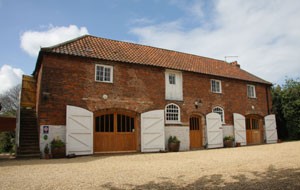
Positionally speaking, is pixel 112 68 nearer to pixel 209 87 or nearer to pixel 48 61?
pixel 48 61

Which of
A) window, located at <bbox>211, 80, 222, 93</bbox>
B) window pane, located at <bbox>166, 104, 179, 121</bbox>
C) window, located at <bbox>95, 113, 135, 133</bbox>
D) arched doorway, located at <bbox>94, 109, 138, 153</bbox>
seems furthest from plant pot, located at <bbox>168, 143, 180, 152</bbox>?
window, located at <bbox>211, 80, 222, 93</bbox>

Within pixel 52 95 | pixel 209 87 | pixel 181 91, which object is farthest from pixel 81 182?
pixel 209 87

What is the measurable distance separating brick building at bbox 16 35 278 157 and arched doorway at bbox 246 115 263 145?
12 cm

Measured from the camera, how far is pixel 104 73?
1485cm

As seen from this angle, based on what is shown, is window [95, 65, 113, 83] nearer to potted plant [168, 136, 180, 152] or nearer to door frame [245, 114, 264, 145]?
potted plant [168, 136, 180, 152]

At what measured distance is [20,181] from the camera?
6848 mm

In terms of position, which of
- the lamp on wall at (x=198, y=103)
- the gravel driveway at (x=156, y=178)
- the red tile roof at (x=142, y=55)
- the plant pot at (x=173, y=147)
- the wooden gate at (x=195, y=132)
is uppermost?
the red tile roof at (x=142, y=55)

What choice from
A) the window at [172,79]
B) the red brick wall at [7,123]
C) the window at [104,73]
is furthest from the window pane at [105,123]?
the red brick wall at [7,123]

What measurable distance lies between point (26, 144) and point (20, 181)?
259 inches

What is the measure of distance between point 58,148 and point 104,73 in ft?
16.2

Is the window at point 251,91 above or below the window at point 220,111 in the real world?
above

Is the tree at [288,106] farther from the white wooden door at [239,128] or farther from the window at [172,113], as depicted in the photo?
the window at [172,113]

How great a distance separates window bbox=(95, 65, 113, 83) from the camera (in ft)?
48.0

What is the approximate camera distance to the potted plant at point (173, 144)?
1561cm
